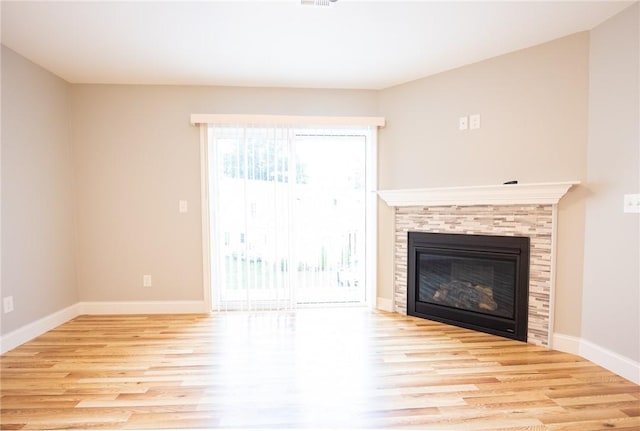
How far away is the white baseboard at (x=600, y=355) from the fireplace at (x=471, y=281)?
0.25 m

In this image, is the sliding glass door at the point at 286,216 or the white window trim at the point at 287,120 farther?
the sliding glass door at the point at 286,216

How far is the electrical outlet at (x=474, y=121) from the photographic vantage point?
109 inches

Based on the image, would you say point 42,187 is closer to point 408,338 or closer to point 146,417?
point 146,417

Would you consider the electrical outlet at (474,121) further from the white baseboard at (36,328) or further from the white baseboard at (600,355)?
the white baseboard at (36,328)

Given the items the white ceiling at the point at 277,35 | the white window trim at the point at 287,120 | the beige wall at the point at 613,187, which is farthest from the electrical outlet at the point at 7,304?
the beige wall at the point at 613,187

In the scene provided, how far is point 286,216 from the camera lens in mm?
3301

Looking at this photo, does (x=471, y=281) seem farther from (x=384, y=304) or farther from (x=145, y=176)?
(x=145, y=176)

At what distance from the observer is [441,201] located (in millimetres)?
2883

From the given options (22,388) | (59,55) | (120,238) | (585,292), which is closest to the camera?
(22,388)

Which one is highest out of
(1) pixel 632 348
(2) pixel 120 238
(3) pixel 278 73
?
(3) pixel 278 73

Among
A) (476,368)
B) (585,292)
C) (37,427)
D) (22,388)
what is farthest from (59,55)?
(585,292)

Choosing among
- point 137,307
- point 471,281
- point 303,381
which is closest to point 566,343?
point 471,281

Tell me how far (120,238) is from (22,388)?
5.15 feet

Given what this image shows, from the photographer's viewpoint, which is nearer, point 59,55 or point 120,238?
point 59,55
